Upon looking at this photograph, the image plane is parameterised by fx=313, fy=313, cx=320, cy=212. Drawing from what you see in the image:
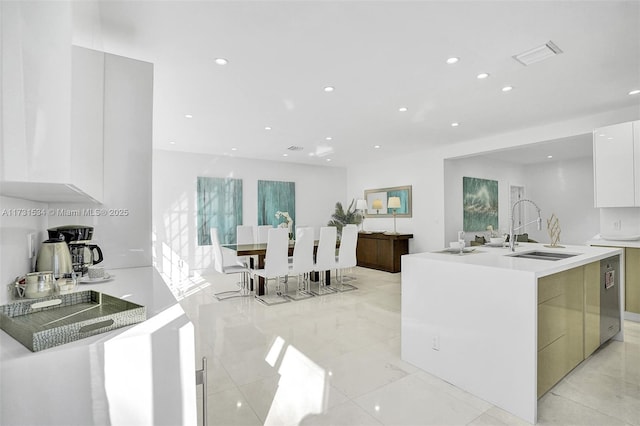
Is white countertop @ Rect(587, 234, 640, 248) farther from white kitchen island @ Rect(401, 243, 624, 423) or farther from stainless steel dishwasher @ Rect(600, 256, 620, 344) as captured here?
white kitchen island @ Rect(401, 243, 624, 423)

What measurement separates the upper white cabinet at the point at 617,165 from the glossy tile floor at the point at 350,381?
61.0 inches

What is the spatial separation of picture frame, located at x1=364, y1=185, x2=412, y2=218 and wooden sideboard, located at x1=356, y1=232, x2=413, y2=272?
662 mm

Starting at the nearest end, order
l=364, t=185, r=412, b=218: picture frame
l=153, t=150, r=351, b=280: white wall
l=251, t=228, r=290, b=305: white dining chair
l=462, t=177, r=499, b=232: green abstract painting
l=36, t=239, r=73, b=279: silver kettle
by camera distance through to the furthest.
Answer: l=36, t=239, r=73, b=279: silver kettle, l=251, t=228, r=290, b=305: white dining chair, l=153, t=150, r=351, b=280: white wall, l=462, t=177, r=499, b=232: green abstract painting, l=364, t=185, r=412, b=218: picture frame

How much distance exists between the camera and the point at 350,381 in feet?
7.64

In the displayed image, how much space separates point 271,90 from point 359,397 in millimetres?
3044

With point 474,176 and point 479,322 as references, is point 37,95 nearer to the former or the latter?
point 479,322

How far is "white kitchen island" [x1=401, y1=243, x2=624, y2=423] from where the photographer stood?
1899mm

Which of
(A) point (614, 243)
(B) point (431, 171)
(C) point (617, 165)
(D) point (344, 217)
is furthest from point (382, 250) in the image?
(C) point (617, 165)

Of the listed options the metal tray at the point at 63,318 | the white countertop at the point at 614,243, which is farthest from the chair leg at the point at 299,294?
the white countertop at the point at 614,243

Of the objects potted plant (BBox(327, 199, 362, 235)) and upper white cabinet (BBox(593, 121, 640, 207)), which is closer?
upper white cabinet (BBox(593, 121, 640, 207))

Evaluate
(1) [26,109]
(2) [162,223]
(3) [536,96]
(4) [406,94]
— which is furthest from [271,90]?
(2) [162,223]

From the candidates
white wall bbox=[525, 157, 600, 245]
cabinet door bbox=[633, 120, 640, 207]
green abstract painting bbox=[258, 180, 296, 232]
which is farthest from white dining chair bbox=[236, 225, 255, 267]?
white wall bbox=[525, 157, 600, 245]

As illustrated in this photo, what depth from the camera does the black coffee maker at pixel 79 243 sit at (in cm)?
165

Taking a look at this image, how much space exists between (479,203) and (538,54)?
5.03 meters
